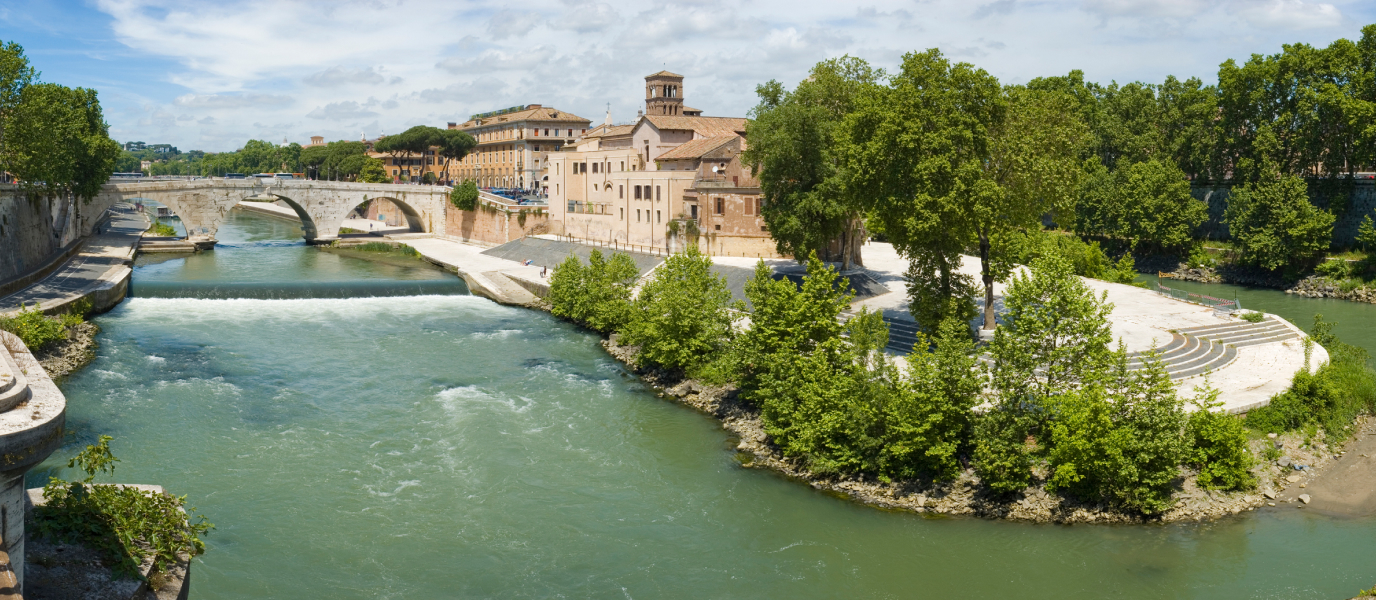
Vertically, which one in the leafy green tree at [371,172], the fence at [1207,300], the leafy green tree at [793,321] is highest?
the leafy green tree at [371,172]

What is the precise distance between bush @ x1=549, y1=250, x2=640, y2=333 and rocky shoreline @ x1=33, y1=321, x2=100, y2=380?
16807 mm

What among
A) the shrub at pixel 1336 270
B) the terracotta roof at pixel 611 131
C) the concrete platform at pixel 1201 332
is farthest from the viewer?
the terracotta roof at pixel 611 131

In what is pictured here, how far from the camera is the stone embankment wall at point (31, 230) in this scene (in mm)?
43719

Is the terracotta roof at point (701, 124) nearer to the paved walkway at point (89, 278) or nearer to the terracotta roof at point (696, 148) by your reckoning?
the terracotta roof at point (696, 148)

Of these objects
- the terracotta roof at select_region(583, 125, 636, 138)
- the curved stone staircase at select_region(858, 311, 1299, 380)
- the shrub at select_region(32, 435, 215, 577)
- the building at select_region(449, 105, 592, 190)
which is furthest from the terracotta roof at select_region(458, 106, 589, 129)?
the shrub at select_region(32, 435, 215, 577)

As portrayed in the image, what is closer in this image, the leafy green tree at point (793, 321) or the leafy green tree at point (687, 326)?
the leafy green tree at point (793, 321)

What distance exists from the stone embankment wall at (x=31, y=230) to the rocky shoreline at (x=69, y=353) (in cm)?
843

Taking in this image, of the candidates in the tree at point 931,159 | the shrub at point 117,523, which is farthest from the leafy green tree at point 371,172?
the shrub at point 117,523

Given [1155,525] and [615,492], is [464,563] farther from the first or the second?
[1155,525]

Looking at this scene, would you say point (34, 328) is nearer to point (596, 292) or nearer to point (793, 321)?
point (596, 292)

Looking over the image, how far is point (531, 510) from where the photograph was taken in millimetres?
22062

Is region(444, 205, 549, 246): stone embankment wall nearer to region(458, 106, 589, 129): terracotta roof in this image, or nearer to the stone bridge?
the stone bridge

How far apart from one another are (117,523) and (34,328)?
2223 centimetres

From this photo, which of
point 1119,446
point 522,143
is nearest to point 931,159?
point 1119,446
